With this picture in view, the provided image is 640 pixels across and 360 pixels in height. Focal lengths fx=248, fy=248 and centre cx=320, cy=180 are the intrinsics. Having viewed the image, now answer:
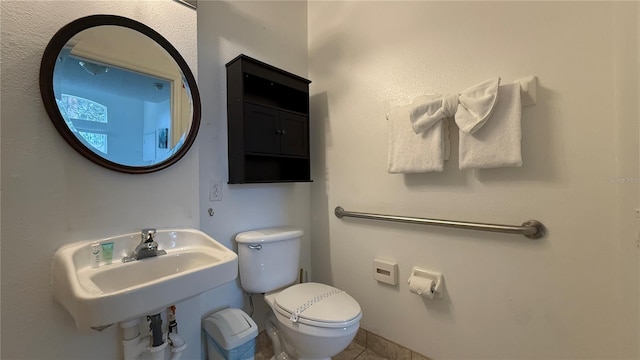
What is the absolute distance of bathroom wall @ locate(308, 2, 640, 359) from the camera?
2.93ft

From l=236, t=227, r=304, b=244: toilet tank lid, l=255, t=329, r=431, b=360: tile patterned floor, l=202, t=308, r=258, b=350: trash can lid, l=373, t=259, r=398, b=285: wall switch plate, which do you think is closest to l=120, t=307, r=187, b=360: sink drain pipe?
l=202, t=308, r=258, b=350: trash can lid

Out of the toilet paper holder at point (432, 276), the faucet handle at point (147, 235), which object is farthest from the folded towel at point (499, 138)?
the faucet handle at point (147, 235)

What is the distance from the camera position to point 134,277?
938 millimetres

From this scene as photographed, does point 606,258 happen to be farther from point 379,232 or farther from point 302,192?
point 302,192

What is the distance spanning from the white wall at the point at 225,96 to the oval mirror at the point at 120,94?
18 cm

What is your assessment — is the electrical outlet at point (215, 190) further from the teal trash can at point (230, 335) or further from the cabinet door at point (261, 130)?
the teal trash can at point (230, 335)

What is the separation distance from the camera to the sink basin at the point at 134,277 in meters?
0.66

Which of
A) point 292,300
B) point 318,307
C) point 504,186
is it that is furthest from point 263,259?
point 504,186

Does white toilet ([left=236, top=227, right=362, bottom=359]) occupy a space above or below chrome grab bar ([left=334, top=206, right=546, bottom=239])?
below

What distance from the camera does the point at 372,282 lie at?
5.02 feet

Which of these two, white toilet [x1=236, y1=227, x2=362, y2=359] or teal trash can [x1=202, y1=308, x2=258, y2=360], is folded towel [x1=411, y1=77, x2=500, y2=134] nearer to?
white toilet [x1=236, y1=227, x2=362, y2=359]

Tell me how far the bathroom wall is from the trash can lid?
69cm

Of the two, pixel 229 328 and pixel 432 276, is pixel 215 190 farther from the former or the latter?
pixel 432 276

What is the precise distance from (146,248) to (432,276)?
1.32 metres
